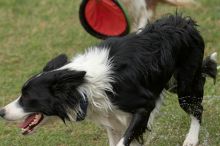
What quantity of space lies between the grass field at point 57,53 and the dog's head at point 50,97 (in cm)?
19

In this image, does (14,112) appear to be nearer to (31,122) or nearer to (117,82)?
(31,122)

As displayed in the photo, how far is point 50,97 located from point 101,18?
4379mm

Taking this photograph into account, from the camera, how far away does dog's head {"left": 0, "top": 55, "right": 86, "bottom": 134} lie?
4.41 m

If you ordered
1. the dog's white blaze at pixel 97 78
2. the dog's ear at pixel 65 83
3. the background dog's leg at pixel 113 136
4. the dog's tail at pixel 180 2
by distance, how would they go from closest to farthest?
1. the dog's ear at pixel 65 83
2. the dog's white blaze at pixel 97 78
3. the background dog's leg at pixel 113 136
4. the dog's tail at pixel 180 2

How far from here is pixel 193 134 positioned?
5.57 metres

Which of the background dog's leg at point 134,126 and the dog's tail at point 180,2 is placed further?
the dog's tail at point 180,2

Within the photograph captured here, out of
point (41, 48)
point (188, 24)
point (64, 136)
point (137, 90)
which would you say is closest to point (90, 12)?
point (41, 48)

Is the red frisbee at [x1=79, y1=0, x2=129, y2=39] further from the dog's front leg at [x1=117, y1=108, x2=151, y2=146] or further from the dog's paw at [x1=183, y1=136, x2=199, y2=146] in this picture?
the dog's front leg at [x1=117, y1=108, x2=151, y2=146]

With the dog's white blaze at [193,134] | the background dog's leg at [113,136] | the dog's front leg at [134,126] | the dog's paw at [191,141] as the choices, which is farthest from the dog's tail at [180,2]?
the dog's front leg at [134,126]

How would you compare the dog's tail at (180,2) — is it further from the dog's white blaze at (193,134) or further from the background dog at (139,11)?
the dog's white blaze at (193,134)

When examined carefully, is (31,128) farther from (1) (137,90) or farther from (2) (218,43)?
(2) (218,43)

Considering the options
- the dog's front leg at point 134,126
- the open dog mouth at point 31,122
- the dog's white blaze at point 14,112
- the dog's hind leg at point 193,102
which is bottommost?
the dog's hind leg at point 193,102

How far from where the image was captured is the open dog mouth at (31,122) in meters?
4.56

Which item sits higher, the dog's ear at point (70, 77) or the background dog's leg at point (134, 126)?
the dog's ear at point (70, 77)
